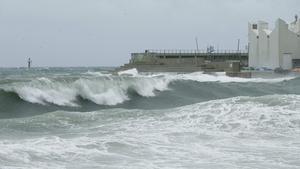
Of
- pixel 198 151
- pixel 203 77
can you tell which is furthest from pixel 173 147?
pixel 203 77

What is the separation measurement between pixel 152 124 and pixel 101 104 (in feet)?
25.6

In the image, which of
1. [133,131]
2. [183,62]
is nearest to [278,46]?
[183,62]

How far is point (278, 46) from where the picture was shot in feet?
243

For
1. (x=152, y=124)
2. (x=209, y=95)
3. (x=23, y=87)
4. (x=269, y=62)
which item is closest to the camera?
(x=152, y=124)

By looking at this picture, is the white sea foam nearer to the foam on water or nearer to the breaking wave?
the breaking wave

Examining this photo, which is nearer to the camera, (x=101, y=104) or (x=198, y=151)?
(x=198, y=151)

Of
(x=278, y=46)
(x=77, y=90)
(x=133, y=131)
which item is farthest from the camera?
(x=278, y=46)

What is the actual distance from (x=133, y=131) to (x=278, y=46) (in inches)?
2510

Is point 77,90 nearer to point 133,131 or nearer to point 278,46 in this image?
point 133,131

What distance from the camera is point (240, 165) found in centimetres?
943

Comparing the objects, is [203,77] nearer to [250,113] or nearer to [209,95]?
[209,95]

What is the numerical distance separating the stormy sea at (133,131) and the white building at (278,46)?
53182mm

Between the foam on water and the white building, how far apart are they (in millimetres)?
57665

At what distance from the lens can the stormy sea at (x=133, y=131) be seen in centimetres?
959
